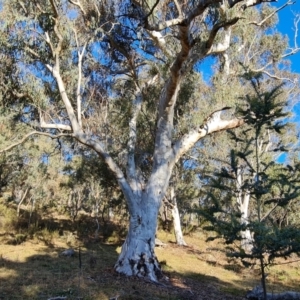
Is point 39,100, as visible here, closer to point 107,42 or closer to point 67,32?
point 67,32

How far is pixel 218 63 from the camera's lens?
10.3 meters

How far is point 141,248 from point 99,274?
0.91 metres

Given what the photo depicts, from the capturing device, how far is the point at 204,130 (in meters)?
8.11

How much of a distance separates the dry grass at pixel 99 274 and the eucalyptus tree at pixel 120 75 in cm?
82

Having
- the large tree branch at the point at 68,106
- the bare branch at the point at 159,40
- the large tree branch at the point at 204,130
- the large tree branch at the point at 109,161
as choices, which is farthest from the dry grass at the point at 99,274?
the bare branch at the point at 159,40

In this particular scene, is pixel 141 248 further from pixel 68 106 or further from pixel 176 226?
pixel 176 226

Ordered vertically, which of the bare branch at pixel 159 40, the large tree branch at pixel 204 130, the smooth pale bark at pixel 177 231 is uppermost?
the bare branch at pixel 159 40

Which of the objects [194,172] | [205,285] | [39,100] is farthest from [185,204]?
[39,100]

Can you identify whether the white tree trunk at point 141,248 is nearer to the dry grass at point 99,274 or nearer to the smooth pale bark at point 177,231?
the dry grass at point 99,274

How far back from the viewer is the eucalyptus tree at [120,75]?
7133mm

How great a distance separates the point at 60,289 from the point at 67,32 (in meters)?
5.01

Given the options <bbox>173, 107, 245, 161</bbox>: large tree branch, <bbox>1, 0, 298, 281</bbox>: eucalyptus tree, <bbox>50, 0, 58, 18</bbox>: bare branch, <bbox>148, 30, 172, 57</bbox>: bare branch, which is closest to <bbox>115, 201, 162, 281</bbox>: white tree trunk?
<bbox>1, 0, 298, 281</bbox>: eucalyptus tree

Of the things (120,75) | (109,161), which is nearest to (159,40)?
(120,75)

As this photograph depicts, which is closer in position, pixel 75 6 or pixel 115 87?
pixel 75 6
